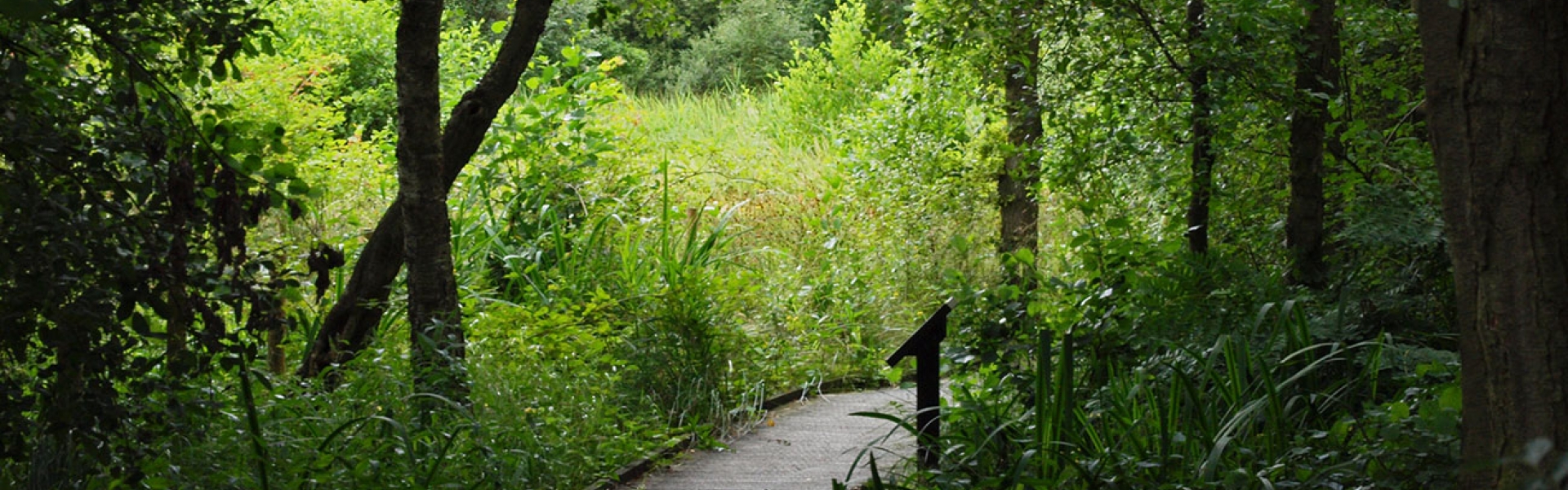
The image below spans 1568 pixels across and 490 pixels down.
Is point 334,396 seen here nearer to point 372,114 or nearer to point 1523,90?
point 1523,90

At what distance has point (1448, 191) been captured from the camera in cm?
316

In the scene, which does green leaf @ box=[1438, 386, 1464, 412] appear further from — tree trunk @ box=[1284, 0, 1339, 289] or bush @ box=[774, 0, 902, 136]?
bush @ box=[774, 0, 902, 136]

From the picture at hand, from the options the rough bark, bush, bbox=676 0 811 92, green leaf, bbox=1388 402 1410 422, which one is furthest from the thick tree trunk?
bush, bbox=676 0 811 92

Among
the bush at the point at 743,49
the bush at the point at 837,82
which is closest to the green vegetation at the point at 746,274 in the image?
the bush at the point at 837,82

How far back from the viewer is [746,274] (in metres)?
8.52

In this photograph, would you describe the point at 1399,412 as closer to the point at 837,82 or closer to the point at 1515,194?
the point at 1515,194

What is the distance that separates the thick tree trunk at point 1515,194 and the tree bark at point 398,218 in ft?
12.7

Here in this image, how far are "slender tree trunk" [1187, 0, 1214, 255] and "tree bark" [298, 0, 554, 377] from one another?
8.61 ft

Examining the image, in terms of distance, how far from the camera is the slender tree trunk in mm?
5832

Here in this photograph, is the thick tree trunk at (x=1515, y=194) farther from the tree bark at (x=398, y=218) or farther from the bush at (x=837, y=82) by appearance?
the bush at (x=837, y=82)

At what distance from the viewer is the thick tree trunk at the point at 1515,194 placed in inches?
118

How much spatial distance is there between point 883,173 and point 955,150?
73cm

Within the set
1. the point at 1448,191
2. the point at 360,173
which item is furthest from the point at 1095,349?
the point at 360,173

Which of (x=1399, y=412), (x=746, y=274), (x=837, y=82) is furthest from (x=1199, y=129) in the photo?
(x=837, y=82)
